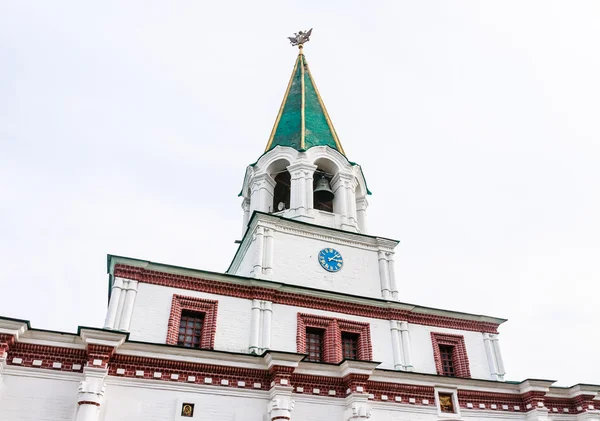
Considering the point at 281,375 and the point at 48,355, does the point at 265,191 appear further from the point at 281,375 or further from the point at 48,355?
the point at 48,355

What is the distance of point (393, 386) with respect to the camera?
596 inches

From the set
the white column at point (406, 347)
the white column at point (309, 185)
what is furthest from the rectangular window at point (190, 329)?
the white column at point (406, 347)

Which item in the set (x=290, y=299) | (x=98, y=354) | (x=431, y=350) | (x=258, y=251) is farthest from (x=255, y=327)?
(x=431, y=350)

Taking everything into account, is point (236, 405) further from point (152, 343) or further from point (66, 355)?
point (66, 355)

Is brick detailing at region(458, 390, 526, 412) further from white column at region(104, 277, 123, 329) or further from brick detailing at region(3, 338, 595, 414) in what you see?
white column at region(104, 277, 123, 329)

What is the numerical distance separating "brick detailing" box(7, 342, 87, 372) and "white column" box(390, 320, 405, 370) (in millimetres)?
9416

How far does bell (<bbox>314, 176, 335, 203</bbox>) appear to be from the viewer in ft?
69.6

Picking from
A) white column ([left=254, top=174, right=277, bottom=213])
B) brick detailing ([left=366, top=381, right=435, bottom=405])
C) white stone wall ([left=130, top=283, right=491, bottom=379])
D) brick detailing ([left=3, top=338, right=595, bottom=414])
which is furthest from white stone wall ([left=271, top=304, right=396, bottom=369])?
white column ([left=254, top=174, right=277, bottom=213])

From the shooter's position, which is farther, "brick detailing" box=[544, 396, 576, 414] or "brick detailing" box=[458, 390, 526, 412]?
"brick detailing" box=[544, 396, 576, 414]

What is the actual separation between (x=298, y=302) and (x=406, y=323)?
3.94 m

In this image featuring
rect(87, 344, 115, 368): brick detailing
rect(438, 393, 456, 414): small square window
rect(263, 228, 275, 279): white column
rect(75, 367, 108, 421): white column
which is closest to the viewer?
rect(75, 367, 108, 421): white column

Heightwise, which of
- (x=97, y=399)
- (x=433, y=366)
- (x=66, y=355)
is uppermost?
(x=433, y=366)

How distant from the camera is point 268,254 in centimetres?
1731

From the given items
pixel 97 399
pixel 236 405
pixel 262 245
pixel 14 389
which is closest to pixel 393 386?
pixel 236 405
